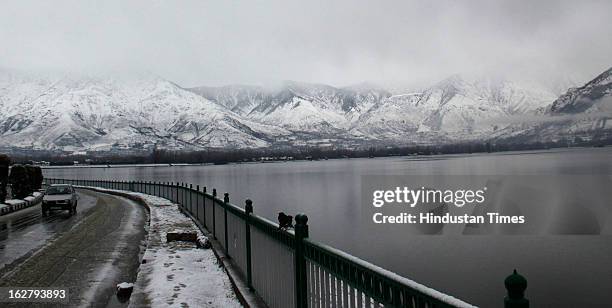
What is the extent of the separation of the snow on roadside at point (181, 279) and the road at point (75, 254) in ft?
1.90

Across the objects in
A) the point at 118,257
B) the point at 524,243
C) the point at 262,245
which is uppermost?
the point at 262,245

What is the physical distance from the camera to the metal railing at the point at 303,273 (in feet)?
11.8

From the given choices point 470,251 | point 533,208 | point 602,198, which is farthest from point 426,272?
point 602,198

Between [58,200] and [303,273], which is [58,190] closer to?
[58,200]

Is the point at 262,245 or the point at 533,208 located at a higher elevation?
the point at 262,245

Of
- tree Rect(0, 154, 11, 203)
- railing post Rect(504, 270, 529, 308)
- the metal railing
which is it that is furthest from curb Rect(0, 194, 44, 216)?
railing post Rect(504, 270, 529, 308)

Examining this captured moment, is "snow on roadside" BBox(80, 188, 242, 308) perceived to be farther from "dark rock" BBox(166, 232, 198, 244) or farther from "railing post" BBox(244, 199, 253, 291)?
"railing post" BBox(244, 199, 253, 291)

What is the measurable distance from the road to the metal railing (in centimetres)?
235

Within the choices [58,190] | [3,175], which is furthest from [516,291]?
[3,175]

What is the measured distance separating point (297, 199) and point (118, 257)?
187 feet

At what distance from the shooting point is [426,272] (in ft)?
90.0

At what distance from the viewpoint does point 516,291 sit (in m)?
2.67

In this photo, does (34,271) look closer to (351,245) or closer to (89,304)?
(89,304)

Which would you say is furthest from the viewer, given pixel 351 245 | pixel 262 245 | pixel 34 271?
pixel 351 245
